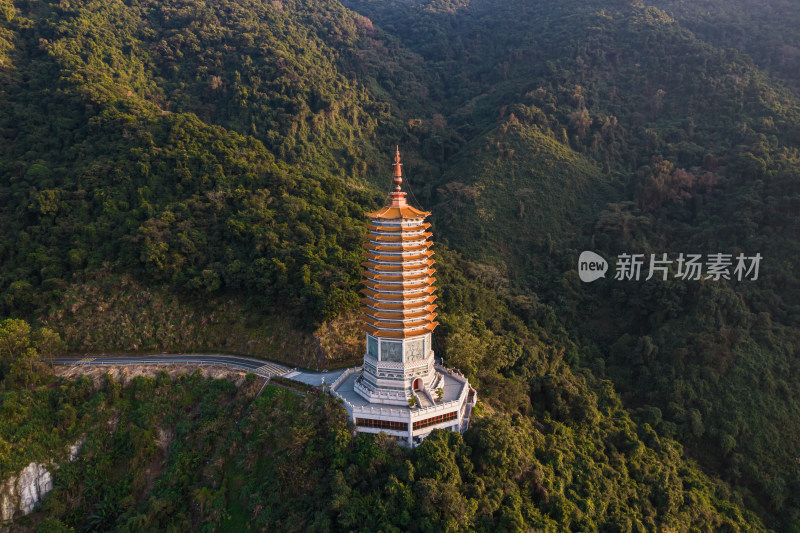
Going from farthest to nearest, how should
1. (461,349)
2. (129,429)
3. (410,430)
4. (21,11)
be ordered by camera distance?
(21,11), (461,349), (129,429), (410,430)

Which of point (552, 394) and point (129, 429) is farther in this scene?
point (552, 394)

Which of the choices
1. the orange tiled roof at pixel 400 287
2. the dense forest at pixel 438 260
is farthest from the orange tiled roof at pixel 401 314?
the dense forest at pixel 438 260

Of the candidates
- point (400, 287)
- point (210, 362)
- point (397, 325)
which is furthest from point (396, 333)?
point (210, 362)

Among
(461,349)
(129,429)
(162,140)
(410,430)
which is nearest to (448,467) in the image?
(410,430)

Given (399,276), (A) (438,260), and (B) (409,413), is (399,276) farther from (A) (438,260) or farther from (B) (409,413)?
(A) (438,260)

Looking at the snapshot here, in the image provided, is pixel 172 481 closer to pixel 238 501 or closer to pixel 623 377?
pixel 238 501

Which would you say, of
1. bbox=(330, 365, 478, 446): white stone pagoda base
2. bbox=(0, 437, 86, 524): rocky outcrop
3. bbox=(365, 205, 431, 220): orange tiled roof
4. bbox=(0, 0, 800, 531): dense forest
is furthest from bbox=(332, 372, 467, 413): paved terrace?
bbox=(0, 437, 86, 524): rocky outcrop
